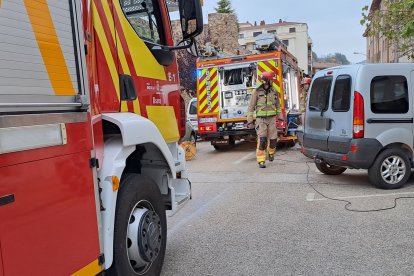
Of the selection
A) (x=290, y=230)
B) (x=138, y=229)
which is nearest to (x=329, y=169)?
(x=290, y=230)

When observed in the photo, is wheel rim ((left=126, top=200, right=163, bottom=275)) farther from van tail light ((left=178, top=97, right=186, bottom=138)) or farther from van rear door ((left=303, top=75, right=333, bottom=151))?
van rear door ((left=303, top=75, right=333, bottom=151))

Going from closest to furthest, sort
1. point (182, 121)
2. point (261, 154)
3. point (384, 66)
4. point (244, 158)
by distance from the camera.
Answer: point (182, 121), point (384, 66), point (261, 154), point (244, 158)

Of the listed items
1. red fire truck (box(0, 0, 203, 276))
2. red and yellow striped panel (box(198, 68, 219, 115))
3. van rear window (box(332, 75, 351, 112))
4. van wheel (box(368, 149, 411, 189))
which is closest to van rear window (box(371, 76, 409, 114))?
van rear window (box(332, 75, 351, 112))

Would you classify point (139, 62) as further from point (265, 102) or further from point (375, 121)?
point (265, 102)

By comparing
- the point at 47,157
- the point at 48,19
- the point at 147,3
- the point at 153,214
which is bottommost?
the point at 153,214

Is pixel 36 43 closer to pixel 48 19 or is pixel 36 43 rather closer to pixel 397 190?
pixel 48 19

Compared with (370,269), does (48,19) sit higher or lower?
higher

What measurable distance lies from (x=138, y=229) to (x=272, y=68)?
9.47m

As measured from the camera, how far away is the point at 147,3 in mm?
3791

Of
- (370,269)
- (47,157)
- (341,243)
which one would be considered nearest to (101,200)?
(47,157)

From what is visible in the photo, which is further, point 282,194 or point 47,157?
point 282,194

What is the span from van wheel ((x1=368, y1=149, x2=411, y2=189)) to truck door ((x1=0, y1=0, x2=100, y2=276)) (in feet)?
16.6

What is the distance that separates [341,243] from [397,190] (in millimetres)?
2690

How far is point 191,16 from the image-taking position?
348cm
